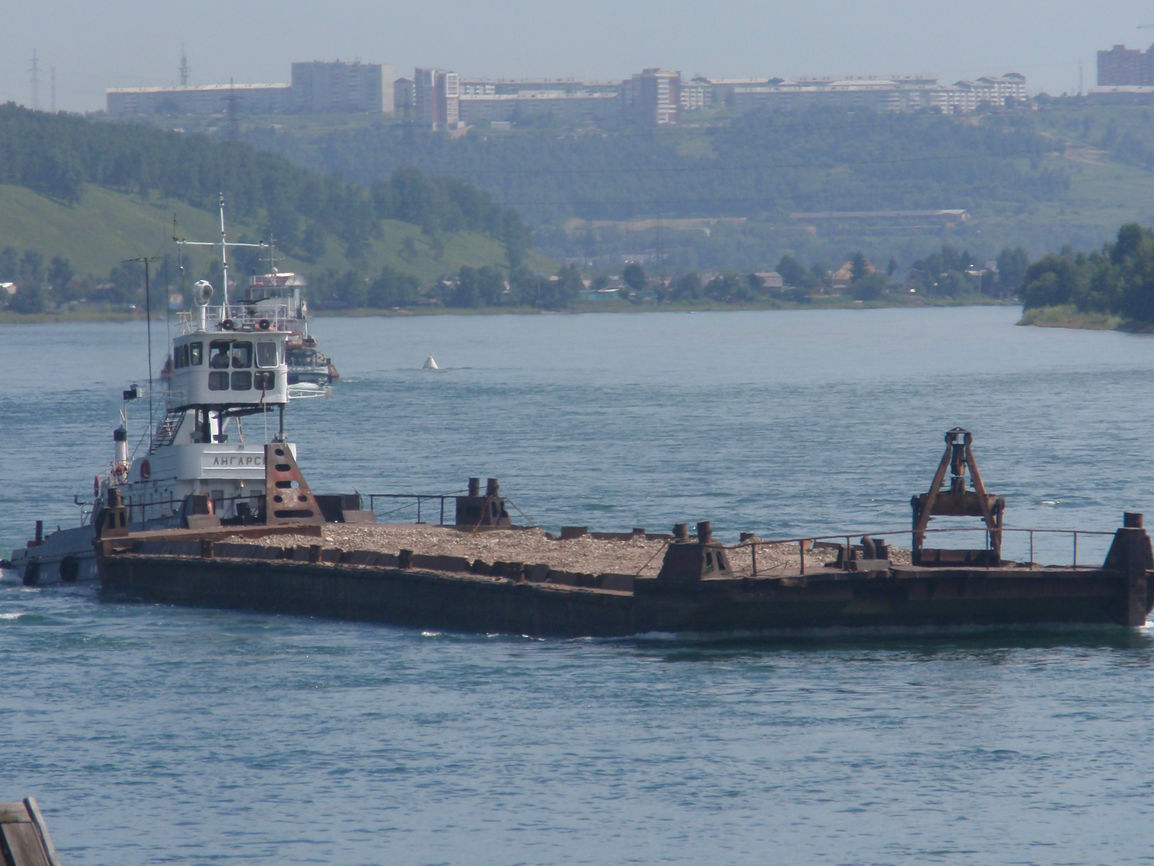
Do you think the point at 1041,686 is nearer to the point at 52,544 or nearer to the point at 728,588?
the point at 728,588

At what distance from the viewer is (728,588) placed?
3125 centimetres

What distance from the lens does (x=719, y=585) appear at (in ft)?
102

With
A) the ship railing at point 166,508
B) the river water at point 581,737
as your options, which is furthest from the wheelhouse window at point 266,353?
the river water at point 581,737

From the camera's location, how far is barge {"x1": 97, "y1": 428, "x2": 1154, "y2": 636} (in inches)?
1235

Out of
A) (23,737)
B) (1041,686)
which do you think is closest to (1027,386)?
(1041,686)

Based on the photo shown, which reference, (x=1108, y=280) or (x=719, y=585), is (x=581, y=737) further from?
(x=1108, y=280)

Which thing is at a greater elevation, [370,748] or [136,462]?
[136,462]

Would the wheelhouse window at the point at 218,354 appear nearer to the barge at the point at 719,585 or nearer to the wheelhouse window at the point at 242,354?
the wheelhouse window at the point at 242,354

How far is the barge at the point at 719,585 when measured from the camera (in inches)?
1235

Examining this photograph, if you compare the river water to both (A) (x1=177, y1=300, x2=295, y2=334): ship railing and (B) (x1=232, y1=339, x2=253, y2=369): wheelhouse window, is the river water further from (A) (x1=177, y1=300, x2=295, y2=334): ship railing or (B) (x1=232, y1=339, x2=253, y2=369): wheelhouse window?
(A) (x1=177, y1=300, x2=295, y2=334): ship railing

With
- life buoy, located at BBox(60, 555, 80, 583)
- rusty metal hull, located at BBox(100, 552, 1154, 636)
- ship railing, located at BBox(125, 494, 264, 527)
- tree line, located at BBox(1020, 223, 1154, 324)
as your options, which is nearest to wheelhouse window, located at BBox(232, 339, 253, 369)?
ship railing, located at BBox(125, 494, 264, 527)

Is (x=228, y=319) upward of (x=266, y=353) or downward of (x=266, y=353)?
upward

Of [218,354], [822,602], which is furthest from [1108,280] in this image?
[822,602]

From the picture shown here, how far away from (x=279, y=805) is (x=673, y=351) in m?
144
